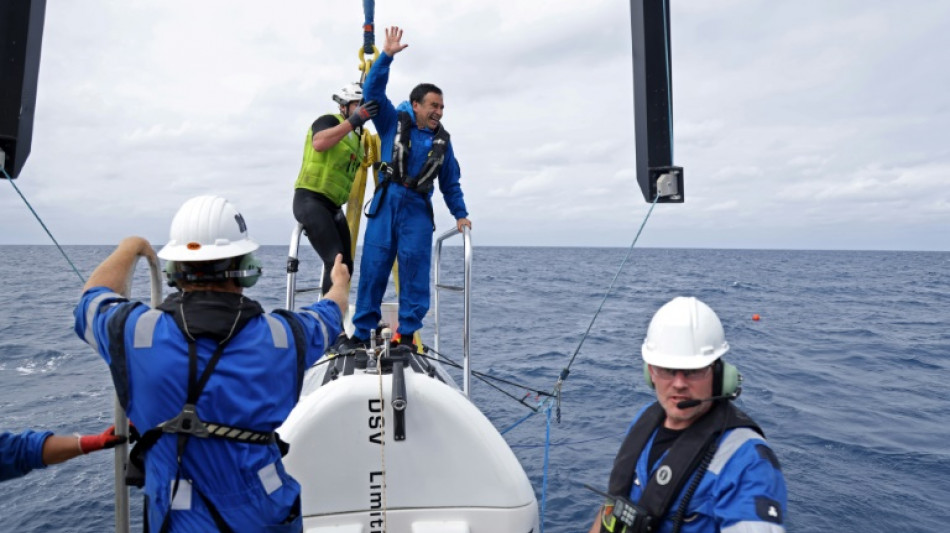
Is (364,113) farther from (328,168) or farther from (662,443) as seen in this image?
(662,443)

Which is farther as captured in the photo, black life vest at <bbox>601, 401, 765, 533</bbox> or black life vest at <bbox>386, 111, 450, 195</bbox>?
black life vest at <bbox>386, 111, 450, 195</bbox>

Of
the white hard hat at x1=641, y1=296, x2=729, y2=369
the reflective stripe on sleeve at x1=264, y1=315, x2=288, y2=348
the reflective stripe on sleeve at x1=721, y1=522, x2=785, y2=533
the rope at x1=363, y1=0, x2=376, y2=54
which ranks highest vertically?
the rope at x1=363, y1=0, x2=376, y2=54

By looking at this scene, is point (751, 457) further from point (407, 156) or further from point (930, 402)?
point (930, 402)

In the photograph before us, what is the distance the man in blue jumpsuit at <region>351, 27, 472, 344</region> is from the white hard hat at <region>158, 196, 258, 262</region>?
91.8 inches

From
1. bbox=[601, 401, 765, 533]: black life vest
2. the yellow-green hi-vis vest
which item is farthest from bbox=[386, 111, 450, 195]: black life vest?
bbox=[601, 401, 765, 533]: black life vest

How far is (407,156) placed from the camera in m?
4.51

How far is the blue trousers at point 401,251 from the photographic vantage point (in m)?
4.52

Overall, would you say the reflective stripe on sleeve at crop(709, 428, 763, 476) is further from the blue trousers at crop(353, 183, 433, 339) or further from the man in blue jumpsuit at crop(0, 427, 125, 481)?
the blue trousers at crop(353, 183, 433, 339)

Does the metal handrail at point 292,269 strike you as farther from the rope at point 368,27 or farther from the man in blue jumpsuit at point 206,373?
the man in blue jumpsuit at point 206,373

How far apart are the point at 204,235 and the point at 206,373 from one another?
0.47 m

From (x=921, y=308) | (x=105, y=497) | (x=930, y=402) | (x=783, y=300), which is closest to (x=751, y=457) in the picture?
(x=105, y=497)

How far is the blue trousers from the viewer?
4523 mm

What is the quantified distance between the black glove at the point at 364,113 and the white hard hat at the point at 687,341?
8.98ft

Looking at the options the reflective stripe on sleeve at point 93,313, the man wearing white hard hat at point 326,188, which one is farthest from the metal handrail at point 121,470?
the man wearing white hard hat at point 326,188
